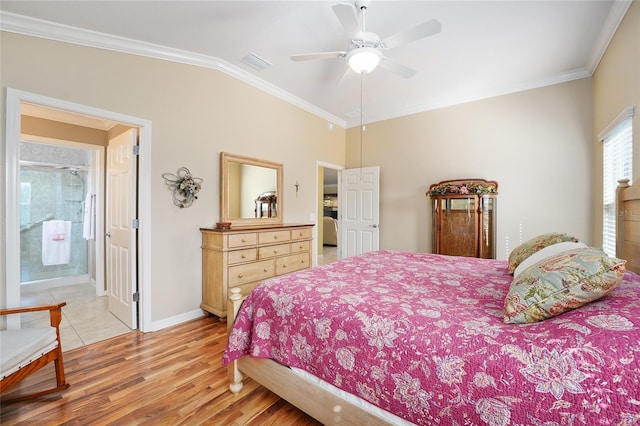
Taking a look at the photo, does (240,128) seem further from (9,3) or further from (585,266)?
(585,266)

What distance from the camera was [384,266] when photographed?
89.4 inches

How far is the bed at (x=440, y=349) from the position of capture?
0.86m

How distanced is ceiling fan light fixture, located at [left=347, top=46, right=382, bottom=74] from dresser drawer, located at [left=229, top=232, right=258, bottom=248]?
2024 mm

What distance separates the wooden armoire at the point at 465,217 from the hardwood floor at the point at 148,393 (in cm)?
306

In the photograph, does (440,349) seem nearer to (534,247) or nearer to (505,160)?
(534,247)

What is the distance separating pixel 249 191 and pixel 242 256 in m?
0.97

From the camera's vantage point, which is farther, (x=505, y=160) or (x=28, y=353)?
(x=505, y=160)

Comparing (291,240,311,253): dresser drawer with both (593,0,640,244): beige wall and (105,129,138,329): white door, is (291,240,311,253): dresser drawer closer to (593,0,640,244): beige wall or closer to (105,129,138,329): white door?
(105,129,138,329): white door

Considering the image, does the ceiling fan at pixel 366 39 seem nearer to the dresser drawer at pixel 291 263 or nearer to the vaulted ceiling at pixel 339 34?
the vaulted ceiling at pixel 339 34

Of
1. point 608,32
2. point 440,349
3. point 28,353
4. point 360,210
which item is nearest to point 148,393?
point 28,353

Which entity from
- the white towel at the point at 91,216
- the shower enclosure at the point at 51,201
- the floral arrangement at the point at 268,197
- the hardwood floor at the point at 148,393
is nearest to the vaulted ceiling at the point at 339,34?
the floral arrangement at the point at 268,197

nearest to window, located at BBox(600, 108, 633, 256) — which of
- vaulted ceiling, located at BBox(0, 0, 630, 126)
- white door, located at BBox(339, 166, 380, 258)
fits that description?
vaulted ceiling, located at BBox(0, 0, 630, 126)

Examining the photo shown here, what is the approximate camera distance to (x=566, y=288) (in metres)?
1.06

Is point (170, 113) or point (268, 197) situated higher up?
point (170, 113)
